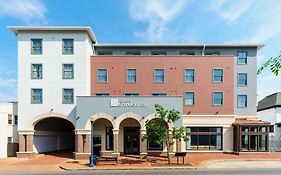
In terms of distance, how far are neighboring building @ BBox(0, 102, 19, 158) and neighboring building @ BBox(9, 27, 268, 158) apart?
1.60m

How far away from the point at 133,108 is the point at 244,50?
759 inches

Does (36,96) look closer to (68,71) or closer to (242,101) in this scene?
(68,71)

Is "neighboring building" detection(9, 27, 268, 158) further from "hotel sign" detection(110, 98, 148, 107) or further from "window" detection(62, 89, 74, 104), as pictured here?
"hotel sign" detection(110, 98, 148, 107)

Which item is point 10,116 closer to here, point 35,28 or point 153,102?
point 35,28

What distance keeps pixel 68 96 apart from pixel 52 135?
8.12 meters

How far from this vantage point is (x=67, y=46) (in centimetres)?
2956

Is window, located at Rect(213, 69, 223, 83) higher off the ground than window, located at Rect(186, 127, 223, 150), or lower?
higher

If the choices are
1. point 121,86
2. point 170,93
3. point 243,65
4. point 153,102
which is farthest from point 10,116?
point 243,65

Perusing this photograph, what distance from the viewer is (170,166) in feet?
68.2

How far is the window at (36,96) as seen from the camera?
28947 millimetres

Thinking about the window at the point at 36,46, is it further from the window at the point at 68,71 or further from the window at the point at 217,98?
the window at the point at 217,98

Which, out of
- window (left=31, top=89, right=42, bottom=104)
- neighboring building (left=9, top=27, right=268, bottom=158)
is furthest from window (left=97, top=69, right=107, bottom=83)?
window (left=31, top=89, right=42, bottom=104)

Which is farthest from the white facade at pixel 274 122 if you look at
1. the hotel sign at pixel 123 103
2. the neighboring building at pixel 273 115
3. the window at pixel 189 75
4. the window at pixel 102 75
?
the window at pixel 102 75

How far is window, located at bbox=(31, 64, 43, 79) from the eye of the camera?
29.2m
